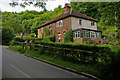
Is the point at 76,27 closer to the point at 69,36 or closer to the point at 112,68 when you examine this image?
the point at 69,36

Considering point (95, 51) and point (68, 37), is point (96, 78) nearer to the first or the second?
point (95, 51)

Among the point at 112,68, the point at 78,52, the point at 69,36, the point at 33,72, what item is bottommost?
the point at 33,72

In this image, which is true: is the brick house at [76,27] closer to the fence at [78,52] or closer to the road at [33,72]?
the fence at [78,52]

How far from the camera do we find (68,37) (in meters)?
26.9

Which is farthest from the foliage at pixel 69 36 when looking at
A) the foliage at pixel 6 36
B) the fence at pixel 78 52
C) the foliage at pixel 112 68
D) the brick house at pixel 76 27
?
the foliage at pixel 112 68

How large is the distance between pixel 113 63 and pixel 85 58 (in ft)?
9.84

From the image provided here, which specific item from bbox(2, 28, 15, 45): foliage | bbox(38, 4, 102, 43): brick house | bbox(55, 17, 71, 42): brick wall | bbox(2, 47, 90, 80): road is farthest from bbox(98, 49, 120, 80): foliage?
bbox(2, 28, 15, 45): foliage

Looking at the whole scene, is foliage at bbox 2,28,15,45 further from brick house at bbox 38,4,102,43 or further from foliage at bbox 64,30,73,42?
foliage at bbox 64,30,73,42

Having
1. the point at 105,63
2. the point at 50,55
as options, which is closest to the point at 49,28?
the point at 50,55

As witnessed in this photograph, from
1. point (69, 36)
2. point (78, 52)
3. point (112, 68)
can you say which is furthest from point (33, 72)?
point (69, 36)

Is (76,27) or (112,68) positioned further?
(76,27)

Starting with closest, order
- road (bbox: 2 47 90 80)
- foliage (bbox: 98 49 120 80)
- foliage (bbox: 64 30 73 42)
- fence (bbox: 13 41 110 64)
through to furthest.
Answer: foliage (bbox: 98 49 120 80), road (bbox: 2 47 90 80), fence (bbox: 13 41 110 64), foliage (bbox: 64 30 73 42)

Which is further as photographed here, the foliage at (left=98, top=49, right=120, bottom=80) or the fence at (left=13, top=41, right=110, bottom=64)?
the fence at (left=13, top=41, right=110, bottom=64)

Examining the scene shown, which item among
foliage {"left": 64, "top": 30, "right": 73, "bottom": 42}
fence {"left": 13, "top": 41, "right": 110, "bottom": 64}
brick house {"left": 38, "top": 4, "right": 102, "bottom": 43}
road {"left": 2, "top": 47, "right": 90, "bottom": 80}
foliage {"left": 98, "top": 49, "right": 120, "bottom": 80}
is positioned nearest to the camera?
foliage {"left": 98, "top": 49, "right": 120, "bottom": 80}
